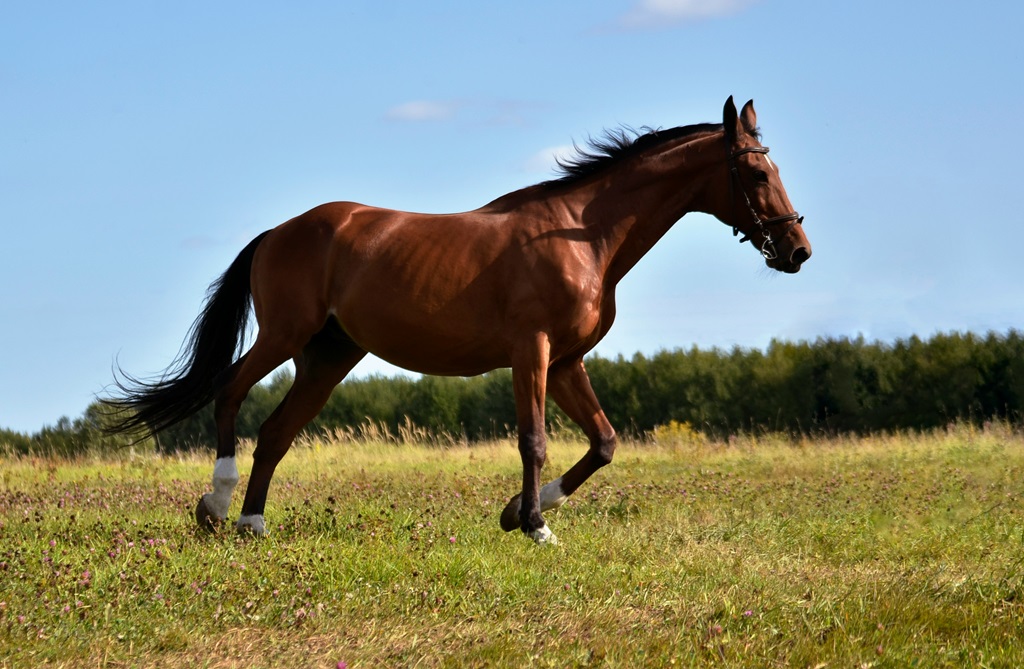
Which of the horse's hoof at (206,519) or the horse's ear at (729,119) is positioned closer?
the horse's ear at (729,119)

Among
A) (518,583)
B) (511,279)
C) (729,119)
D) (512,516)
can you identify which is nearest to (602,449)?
(512,516)

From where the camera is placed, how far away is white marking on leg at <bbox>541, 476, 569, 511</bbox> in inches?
306

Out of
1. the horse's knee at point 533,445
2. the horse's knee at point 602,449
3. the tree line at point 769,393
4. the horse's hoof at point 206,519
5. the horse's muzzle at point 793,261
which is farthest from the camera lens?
the tree line at point 769,393

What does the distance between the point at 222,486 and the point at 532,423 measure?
2324mm

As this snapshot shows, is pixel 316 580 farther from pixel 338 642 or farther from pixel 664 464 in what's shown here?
pixel 664 464

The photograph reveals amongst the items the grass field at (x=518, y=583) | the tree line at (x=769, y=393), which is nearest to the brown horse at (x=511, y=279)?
the grass field at (x=518, y=583)

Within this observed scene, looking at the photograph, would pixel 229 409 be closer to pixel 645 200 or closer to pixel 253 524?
pixel 253 524

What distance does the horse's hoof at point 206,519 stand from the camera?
7988 mm

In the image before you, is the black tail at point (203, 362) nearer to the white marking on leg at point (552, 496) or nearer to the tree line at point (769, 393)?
the white marking on leg at point (552, 496)

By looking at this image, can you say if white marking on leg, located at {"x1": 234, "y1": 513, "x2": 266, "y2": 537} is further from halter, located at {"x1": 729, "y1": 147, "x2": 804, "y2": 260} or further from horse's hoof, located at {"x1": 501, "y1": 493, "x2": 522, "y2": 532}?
halter, located at {"x1": 729, "y1": 147, "x2": 804, "y2": 260}

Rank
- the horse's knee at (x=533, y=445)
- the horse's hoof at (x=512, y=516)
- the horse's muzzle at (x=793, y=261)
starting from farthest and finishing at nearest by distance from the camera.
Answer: the horse's hoof at (x=512, y=516)
the horse's muzzle at (x=793, y=261)
the horse's knee at (x=533, y=445)

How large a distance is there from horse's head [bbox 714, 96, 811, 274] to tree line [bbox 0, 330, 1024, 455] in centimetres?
1569

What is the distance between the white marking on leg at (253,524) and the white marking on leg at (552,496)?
199cm

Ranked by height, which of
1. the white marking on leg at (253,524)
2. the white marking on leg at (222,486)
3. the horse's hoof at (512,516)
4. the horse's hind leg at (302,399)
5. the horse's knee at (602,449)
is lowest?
the horse's hoof at (512,516)
